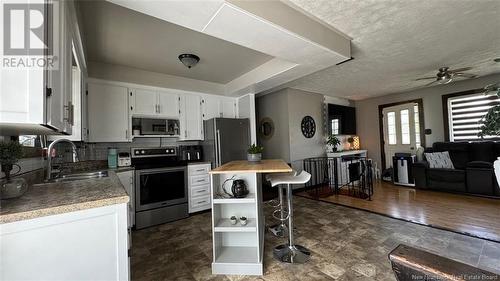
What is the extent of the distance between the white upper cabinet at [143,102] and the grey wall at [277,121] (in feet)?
9.03

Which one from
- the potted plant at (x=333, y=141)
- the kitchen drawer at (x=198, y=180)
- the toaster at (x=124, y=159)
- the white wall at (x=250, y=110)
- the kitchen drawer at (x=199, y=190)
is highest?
the white wall at (x=250, y=110)

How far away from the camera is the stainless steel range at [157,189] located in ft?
9.82

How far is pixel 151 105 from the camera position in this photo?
345cm

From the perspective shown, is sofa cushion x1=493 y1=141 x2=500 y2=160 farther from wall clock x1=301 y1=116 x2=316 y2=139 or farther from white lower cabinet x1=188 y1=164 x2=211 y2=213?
white lower cabinet x1=188 y1=164 x2=211 y2=213

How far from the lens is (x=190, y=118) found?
Answer: 151 inches

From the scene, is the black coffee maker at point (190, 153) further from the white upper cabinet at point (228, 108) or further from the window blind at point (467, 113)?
the window blind at point (467, 113)

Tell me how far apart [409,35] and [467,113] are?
3581 millimetres

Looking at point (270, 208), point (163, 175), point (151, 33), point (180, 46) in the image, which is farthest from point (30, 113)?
point (270, 208)

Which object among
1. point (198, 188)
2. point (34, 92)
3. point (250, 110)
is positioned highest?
point (250, 110)

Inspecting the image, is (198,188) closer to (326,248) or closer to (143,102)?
(143,102)

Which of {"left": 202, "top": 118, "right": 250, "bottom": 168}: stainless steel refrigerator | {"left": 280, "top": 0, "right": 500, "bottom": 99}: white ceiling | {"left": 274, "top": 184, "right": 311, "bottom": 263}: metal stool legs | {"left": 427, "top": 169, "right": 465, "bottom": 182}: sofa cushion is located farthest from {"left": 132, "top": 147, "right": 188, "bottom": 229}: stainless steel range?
{"left": 427, "top": 169, "right": 465, "bottom": 182}: sofa cushion

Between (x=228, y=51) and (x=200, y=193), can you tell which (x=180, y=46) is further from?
(x=200, y=193)

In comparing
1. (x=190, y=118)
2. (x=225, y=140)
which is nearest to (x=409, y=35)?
(x=225, y=140)

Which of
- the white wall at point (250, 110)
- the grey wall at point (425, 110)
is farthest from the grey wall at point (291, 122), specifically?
the grey wall at point (425, 110)
